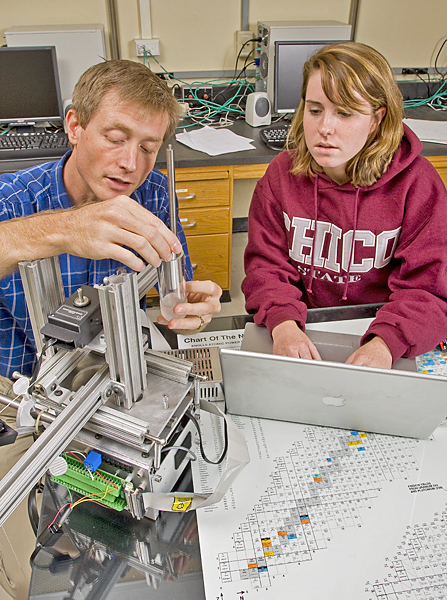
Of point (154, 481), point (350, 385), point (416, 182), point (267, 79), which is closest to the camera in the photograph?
point (154, 481)

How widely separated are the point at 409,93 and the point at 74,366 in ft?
10.1

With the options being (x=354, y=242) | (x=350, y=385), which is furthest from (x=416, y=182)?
(x=350, y=385)

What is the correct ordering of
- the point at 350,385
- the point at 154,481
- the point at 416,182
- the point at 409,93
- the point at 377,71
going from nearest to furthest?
the point at 154,481, the point at 350,385, the point at 377,71, the point at 416,182, the point at 409,93

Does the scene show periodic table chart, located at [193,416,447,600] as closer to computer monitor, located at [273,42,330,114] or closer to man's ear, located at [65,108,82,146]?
man's ear, located at [65,108,82,146]

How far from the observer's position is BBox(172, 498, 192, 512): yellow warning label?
30.4 inches

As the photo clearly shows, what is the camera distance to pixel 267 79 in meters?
2.69

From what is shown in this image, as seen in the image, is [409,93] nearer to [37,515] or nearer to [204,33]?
[204,33]

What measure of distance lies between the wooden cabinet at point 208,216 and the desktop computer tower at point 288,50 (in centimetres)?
65

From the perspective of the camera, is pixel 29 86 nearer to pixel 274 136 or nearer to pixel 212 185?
pixel 212 185

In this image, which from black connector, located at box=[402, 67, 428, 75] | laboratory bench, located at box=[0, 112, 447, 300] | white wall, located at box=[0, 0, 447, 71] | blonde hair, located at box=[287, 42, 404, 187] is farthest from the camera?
black connector, located at box=[402, 67, 428, 75]

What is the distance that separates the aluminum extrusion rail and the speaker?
2238 millimetres

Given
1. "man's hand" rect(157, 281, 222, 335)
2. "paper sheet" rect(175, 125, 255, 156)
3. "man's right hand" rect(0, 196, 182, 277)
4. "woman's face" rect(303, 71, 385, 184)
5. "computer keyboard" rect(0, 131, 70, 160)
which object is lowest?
"man's hand" rect(157, 281, 222, 335)

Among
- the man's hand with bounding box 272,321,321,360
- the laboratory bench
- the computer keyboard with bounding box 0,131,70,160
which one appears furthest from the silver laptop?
the computer keyboard with bounding box 0,131,70,160

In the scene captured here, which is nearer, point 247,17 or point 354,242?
point 354,242
